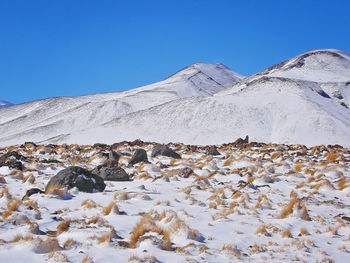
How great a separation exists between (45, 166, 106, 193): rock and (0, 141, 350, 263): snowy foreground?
1.19ft

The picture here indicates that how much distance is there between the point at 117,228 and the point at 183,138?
150 feet

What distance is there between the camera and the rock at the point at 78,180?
349 inches

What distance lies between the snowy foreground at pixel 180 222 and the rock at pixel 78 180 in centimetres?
36

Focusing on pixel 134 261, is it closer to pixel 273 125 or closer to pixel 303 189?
pixel 303 189

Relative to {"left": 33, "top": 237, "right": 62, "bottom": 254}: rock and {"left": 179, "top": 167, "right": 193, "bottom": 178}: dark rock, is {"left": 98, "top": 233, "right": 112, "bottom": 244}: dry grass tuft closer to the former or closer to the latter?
{"left": 33, "top": 237, "right": 62, "bottom": 254}: rock

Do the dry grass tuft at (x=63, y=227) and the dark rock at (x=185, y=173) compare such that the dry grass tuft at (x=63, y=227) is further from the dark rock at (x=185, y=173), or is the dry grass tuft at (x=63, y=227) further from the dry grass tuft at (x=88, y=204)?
the dark rock at (x=185, y=173)

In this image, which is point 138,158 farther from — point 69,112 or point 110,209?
point 69,112

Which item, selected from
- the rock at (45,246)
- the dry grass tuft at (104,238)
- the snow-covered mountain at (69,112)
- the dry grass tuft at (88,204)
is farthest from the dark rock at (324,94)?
the rock at (45,246)

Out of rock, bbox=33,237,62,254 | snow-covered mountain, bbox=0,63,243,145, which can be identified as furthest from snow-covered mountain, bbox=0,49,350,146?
rock, bbox=33,237,62,254

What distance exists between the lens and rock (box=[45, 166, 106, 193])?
29.1 ft

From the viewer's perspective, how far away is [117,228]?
18.7ft

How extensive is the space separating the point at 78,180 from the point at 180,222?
14.1 ft

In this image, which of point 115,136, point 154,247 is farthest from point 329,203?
point 115,136

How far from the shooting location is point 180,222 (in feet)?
18.6
